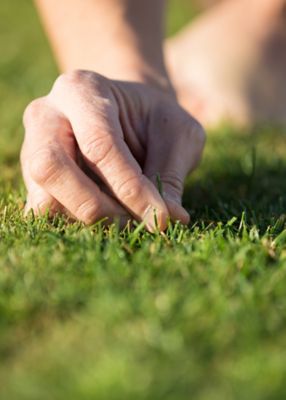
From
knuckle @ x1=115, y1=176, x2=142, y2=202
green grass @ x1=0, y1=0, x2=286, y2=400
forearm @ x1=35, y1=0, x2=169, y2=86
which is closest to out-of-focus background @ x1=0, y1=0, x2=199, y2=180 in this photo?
forearm @ x1=35, y1=0, x2=169, y2=86

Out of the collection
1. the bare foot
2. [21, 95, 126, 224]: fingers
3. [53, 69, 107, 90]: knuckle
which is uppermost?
[53, 69, 107, 90]: knuckle

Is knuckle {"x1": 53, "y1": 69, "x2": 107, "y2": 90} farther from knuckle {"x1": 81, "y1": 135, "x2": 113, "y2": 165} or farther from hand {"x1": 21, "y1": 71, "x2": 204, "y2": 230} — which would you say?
knuckle {"x1": 81, "y1": 135, "x2": 113, "y2": 165}

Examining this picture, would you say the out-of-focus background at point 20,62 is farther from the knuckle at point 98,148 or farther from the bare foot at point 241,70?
the bare foot at point 241,70

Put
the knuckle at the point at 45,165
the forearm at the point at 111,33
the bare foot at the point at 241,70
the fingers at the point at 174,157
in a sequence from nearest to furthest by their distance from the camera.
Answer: the knuckle at the point at 45,165 → the fingers at the point at 174,157 → the forearm at the point at 111,33 → the bare foot at the point at 241,70

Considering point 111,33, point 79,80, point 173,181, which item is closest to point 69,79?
point 79,80

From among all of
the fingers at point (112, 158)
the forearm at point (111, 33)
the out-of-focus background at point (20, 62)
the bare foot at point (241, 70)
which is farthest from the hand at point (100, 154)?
the bare foot at point (241, 70)

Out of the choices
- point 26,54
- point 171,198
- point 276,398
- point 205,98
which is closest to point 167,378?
point 276,398

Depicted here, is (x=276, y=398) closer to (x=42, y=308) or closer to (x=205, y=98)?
(x=42, y=308)
